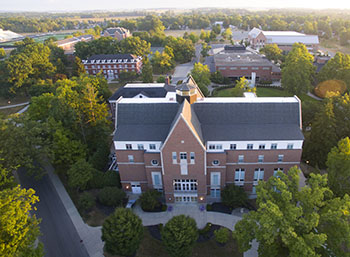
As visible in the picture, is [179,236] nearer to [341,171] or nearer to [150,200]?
[150,200]

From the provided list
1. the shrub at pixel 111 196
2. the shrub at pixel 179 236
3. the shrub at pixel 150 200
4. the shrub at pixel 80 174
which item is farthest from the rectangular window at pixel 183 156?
the shrub at pixel 80 174

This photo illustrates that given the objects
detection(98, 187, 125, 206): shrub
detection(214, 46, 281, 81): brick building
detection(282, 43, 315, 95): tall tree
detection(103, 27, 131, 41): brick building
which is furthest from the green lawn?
detection(103, 27, 131, 41): brick building

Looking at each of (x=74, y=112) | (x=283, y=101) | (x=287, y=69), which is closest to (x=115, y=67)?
(x=74, y=112)

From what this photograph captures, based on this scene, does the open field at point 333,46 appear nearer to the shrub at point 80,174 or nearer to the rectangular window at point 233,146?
the rectangular window at point 233,146

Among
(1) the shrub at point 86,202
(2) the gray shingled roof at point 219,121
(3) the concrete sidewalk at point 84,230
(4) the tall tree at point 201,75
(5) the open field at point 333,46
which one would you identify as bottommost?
(5) the open field at point 333,46

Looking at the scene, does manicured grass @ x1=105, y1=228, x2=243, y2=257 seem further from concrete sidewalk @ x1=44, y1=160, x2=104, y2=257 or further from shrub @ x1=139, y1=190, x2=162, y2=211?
shrub @ x1=139, y1=190, x2=162, y2=211

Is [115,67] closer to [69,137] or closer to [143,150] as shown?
[69,137]
